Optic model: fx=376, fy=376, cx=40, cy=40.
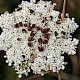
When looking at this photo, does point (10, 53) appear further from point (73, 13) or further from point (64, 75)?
point (73, 13)

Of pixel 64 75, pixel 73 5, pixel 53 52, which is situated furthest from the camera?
pixel 73 5

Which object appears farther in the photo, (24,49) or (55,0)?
(55,0)

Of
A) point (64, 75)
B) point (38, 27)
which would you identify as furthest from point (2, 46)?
point (64, 75)

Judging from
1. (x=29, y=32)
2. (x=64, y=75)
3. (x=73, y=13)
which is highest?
(x=73, y=13)

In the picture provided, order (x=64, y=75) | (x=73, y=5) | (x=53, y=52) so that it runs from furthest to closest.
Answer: (x=73, y=5), (x=64, y=75), (x=53, y=52)

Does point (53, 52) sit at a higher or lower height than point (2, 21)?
lower

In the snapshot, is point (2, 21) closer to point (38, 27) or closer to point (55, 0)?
point (38, 27)
